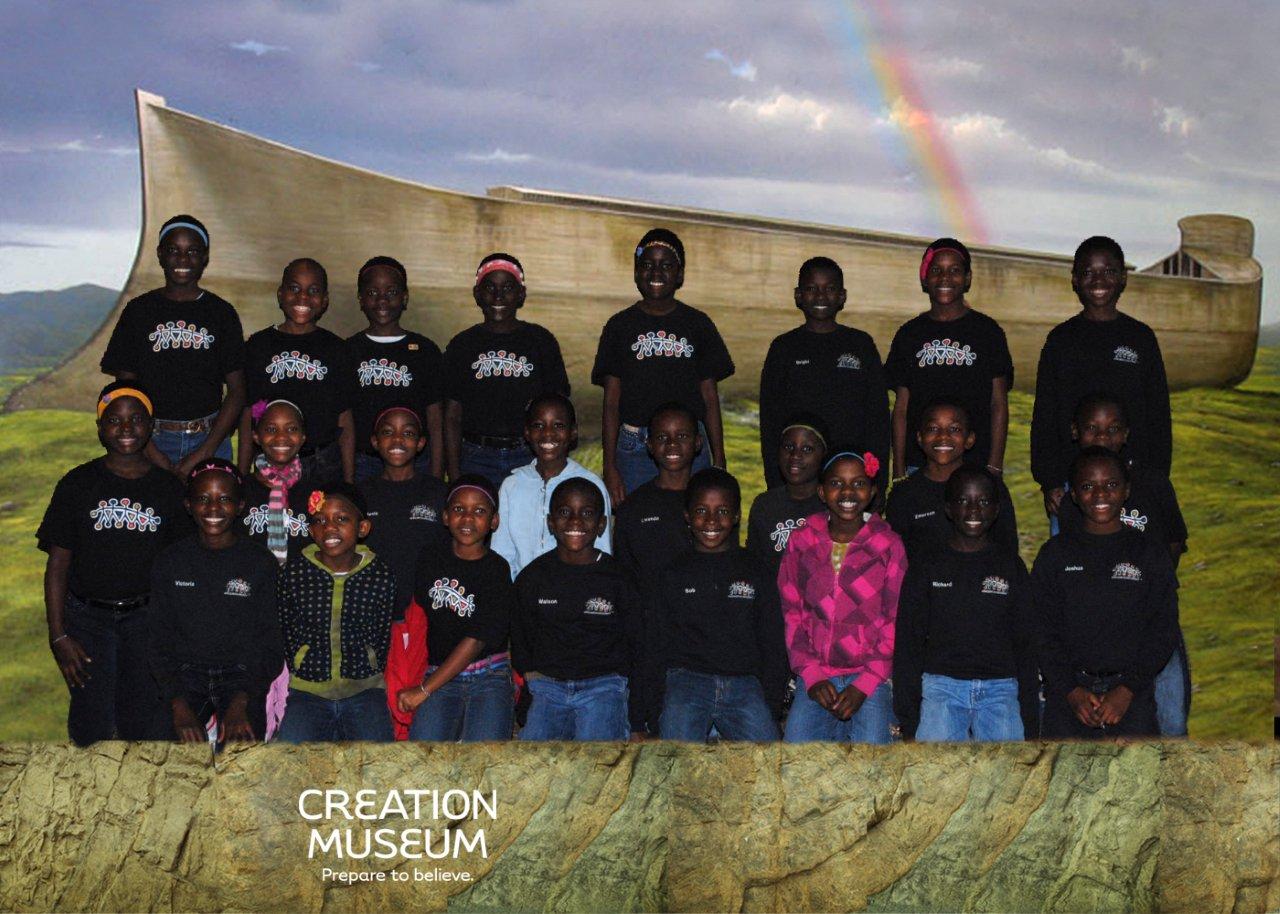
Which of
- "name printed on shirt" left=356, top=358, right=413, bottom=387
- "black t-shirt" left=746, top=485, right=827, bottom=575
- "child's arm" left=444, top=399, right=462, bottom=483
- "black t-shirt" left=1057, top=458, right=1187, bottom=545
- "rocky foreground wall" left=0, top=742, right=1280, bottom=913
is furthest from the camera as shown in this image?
"child's arm" left=444, top=399, right=462, bottom=483

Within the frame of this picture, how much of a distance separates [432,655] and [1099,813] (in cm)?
229

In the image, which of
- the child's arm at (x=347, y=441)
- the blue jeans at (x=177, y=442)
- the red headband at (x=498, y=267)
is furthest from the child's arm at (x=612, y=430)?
the blue jeans at (x=177, y=442)

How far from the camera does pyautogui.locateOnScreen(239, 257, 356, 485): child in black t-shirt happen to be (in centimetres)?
517

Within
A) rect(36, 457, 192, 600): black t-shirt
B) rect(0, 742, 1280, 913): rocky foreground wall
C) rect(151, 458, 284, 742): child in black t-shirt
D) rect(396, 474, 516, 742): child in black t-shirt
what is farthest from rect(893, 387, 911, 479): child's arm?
rect(36, 457, 192, 600): black t-shirt

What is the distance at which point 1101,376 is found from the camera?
5.28 metres

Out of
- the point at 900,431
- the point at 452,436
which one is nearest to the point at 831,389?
the point at 900,431

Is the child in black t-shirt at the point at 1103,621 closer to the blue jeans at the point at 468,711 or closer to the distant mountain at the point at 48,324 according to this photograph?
the blue jeans at the point at 468,711

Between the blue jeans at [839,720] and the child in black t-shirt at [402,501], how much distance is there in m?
1.42

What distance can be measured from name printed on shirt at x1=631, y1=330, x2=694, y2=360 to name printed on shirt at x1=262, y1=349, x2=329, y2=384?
1.27 meters

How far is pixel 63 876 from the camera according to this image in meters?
4.14

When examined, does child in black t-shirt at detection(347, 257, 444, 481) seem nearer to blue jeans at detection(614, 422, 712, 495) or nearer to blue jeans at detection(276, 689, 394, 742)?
blue jeans at detection(614, 422, 712, 495)

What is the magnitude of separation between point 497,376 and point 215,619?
5.02 feet

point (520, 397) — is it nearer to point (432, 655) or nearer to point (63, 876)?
point (432, 655)

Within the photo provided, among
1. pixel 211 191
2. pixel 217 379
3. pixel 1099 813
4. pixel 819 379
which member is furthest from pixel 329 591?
pixel 211 191
